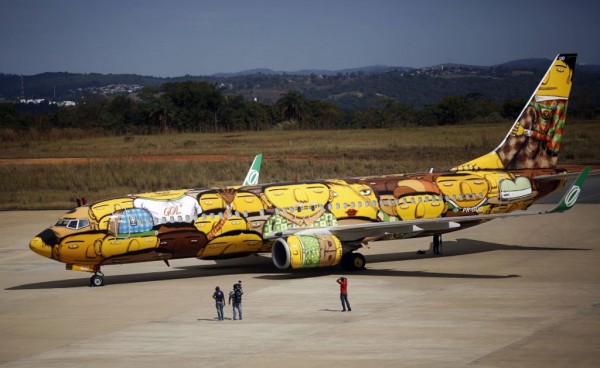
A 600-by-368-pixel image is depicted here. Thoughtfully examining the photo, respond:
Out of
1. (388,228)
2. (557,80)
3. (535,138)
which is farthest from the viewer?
(557,80)

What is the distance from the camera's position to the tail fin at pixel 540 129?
166 feet

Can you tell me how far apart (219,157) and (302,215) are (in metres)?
56.5

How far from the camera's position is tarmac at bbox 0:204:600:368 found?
28.6 meters

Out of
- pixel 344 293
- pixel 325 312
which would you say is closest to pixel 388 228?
pixel 344 293

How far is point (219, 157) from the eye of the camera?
3920 inches

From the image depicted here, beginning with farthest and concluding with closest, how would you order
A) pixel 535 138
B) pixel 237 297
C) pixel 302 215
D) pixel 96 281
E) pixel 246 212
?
pixel 535 138 < pixel 302 215 < pixel 246 212 < pixel 96 281 < pixel 237 297

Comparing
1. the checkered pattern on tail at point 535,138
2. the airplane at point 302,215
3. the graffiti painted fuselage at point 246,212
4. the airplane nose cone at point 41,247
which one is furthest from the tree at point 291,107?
the airplane nose cone at point 41,247

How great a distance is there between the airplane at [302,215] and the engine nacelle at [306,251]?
0.15ft

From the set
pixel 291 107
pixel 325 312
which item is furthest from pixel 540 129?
pixel 291 107

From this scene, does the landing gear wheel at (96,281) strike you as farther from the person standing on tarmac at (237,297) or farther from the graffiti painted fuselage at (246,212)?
the person standing on tarmac at (237,297)

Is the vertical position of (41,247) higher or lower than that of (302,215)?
lower

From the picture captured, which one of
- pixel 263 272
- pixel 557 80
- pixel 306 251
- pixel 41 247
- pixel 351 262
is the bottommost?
pixel 263 272

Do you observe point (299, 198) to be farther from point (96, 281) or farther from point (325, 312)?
point (325, 312)

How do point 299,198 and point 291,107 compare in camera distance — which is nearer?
point 299,198
